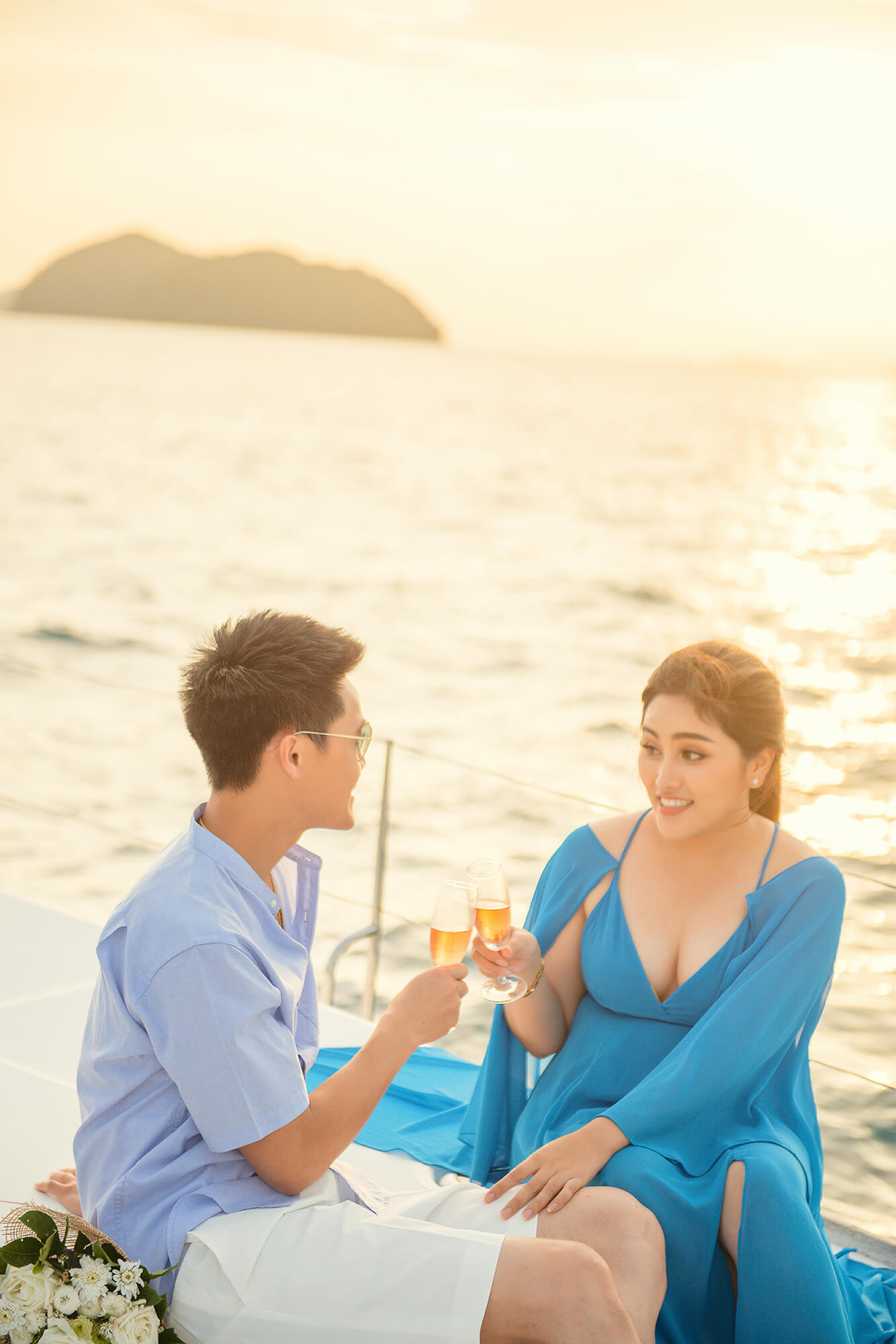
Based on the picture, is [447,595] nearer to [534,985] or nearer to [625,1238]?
[534,985]

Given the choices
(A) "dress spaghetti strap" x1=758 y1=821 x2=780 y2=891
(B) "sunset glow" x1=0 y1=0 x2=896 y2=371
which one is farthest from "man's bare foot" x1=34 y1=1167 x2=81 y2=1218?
(B) "sunset glow" x1=0 y1=0 x2=896 y2=371

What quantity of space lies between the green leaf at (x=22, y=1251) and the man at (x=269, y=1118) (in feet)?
0.47

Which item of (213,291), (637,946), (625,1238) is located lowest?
(625,1238)

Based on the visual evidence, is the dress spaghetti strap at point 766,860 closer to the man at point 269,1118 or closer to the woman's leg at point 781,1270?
the woman's leg at point 781,1270

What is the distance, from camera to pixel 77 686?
1527cm

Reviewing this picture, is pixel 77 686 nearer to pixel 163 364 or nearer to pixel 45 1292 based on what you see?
pixel 45 1292

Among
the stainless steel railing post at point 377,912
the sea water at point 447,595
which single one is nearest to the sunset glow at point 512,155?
the sea water at point 447,595

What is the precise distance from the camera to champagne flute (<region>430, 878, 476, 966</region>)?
95.5 inches

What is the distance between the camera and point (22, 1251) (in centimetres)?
194

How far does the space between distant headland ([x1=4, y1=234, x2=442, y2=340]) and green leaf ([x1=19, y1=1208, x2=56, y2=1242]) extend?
26.7 metres

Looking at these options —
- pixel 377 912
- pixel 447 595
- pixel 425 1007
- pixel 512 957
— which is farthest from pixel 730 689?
pixel 447 595

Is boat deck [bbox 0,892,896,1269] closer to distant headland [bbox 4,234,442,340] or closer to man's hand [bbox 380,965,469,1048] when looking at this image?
man's hand [bbox 380,965,469,1048]

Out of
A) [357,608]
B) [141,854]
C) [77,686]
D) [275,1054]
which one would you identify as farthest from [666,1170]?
[357,608]

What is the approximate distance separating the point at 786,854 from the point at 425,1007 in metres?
0.97
